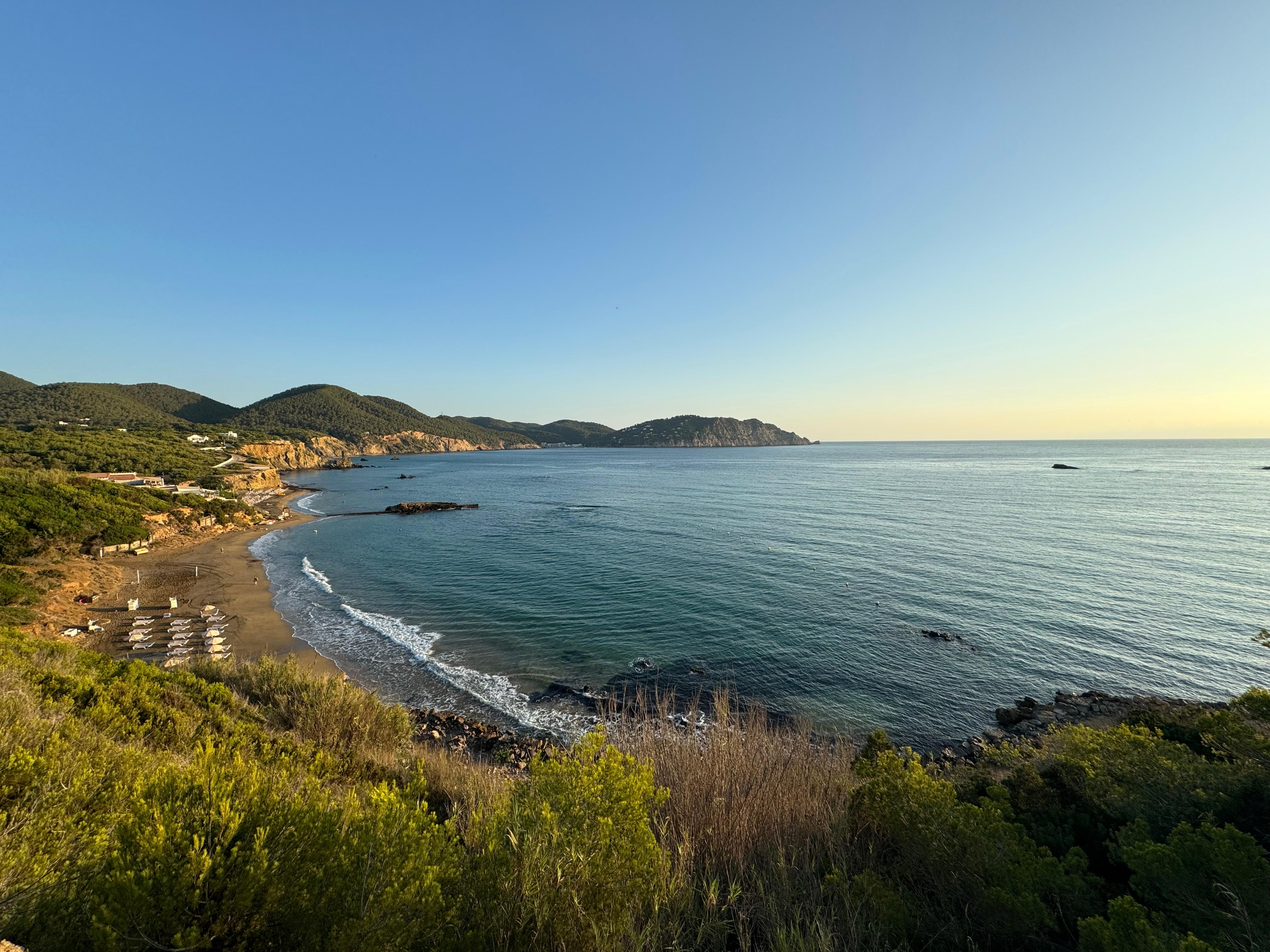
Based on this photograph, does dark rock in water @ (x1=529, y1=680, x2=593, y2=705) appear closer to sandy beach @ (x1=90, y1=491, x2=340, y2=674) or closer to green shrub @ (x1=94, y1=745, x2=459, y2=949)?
sandy beach @ (x1=90, y1=491, x2=340, y2=674)

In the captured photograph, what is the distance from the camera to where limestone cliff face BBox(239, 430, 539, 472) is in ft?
337

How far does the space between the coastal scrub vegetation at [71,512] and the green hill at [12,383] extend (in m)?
129

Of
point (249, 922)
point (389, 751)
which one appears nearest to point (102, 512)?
point (389, 751)

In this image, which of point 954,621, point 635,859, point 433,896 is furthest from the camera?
point 954,621

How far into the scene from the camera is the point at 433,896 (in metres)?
3.11

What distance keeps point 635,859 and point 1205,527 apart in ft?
198

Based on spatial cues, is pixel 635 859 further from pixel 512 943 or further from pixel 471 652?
pixel 471 652

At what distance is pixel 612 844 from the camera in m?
3.78

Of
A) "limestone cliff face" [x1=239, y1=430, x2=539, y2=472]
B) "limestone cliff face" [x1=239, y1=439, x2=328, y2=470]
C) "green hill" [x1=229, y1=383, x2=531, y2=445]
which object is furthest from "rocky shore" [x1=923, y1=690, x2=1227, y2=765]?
"green hill" [x1=229, y1=383, x2=531, y2=445]

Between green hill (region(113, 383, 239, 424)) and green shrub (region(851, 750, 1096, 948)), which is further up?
green hill (region(113, 383, 239, 424))

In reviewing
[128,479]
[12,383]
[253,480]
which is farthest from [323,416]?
[128,479]

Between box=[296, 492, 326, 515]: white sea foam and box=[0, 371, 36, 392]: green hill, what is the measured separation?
106 metres

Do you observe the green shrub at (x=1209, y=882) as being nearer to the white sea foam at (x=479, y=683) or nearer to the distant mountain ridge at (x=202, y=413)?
the white sea foam at (x=479, y=683)

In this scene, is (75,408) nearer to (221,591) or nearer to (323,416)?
(323,416)
